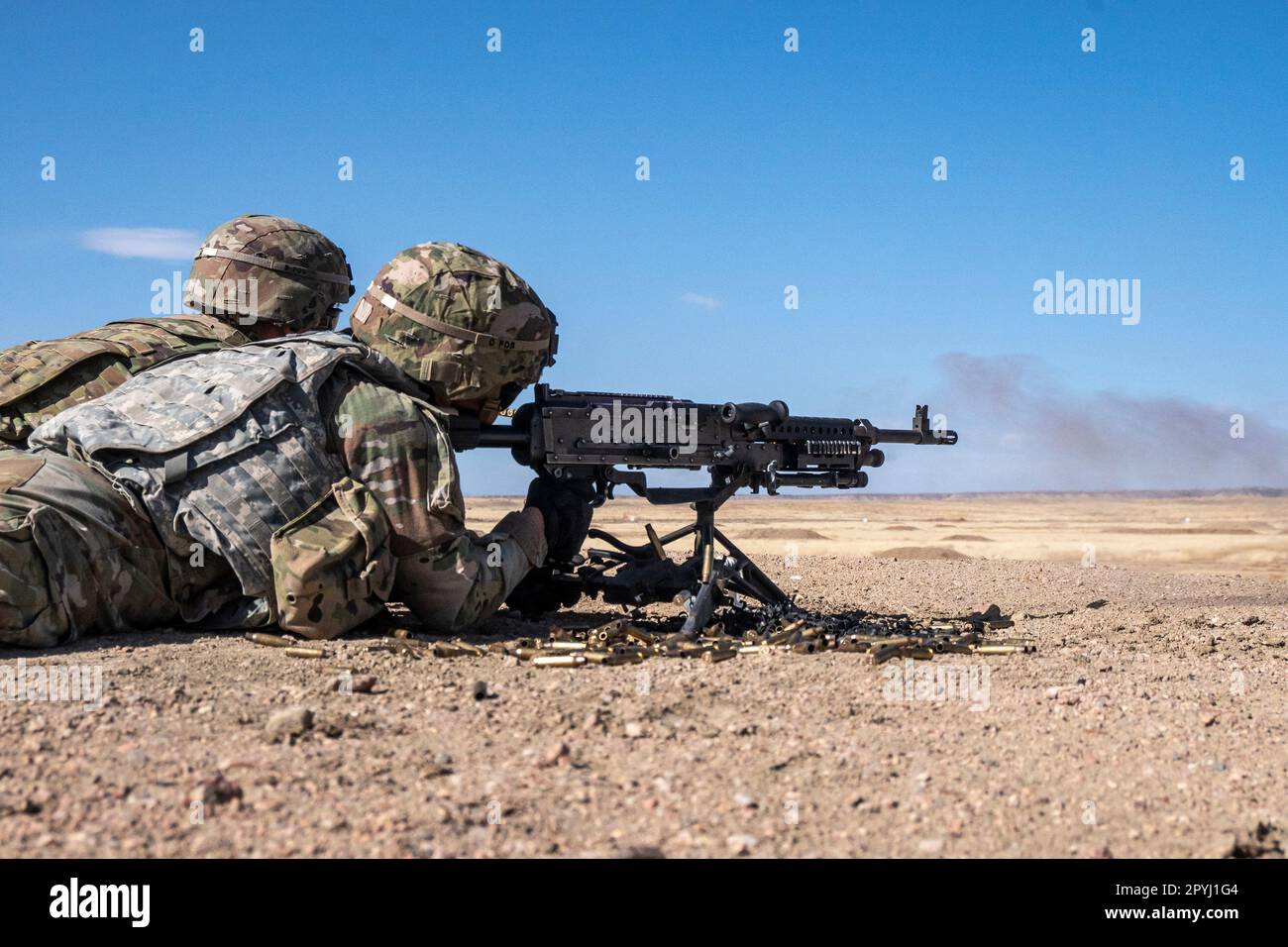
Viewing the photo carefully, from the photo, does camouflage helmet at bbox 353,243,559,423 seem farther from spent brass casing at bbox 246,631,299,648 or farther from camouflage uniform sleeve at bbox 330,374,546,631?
spent brass casing at bbox 246,631,299,648

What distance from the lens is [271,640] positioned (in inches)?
265

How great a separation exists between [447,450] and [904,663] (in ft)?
9.86

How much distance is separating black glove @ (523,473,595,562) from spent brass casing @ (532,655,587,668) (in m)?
1.78

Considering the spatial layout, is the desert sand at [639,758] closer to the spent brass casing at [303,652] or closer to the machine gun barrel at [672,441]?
the spent brass casing at [303,652]

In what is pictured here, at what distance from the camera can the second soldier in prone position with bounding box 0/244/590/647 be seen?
668cm

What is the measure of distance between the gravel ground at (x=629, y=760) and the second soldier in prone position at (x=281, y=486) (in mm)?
356

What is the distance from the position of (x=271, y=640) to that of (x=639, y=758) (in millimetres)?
2802

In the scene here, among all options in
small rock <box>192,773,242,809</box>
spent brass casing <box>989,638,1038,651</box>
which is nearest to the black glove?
spent brass casing <box>989,638,1038,651</box>

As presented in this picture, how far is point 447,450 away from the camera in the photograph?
7211 mm

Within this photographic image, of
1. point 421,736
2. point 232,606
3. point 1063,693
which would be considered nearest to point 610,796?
point 421,736

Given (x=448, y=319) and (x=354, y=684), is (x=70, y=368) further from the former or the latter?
(x=354, y=684)

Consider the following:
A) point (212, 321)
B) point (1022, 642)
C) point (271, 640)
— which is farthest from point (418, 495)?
point (1022, 642)

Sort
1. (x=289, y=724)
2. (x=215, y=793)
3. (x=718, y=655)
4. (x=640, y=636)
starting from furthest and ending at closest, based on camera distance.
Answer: (x=640, y=636), (x=718, y=655), (x=289, y=724), (x=215, y=793)

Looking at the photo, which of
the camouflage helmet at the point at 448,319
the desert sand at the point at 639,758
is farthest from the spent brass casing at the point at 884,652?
the camouflage helmet at the point at 448,319
